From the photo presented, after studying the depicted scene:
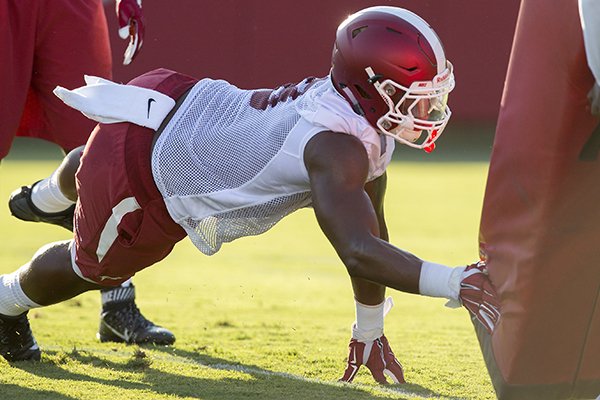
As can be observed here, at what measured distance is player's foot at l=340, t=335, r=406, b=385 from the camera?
367 cm

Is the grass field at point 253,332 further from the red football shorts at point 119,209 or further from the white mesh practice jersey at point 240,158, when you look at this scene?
the white mesh practice jersey at point 240,158

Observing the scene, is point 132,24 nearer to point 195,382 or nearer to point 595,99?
point 195,382

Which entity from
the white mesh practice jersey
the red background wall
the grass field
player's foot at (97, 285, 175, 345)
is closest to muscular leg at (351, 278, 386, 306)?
the grass field

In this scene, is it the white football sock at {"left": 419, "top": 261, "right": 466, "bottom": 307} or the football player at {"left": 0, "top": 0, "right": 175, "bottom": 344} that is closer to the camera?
the white football sock at {"left": 419, "top": 261, "right": 466, "bottom": 307}

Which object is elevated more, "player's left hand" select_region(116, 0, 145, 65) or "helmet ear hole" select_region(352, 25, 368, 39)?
"helmet ear hole" select_region(352, 25, 368, 39)

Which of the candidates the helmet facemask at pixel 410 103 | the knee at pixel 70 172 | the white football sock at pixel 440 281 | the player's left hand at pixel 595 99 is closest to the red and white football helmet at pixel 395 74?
the helmet facemask at pixel 410 103

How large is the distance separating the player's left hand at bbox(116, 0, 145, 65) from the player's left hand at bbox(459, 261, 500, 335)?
5.87 ft

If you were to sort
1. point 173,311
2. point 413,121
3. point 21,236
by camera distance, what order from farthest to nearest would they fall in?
point 21,236 < point 173,311 < point 413,121

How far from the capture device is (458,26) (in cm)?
1299

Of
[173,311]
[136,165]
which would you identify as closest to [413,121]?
[136,165]

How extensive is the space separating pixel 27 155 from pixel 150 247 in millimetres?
9746

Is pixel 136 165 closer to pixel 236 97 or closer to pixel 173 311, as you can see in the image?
pixel 236 97

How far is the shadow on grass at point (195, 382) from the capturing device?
3393 millimetres

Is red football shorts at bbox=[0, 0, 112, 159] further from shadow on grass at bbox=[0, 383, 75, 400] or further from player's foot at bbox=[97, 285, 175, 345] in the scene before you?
shadow on grass at bbox=[0, 383, 75, 400]
